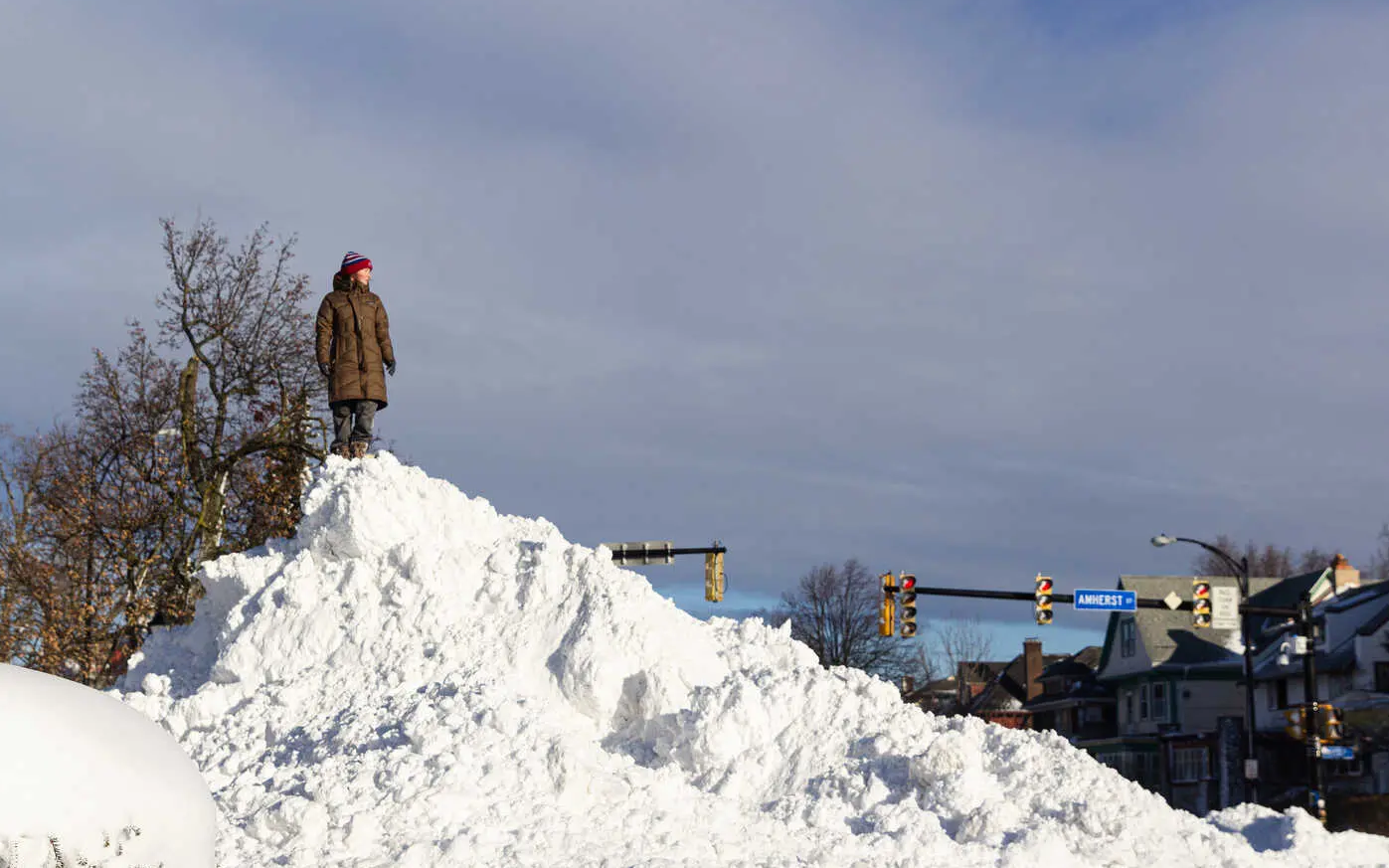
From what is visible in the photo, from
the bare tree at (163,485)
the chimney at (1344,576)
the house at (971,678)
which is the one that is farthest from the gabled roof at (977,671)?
the bare tree at (163,485)

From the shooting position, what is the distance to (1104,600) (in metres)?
28.0

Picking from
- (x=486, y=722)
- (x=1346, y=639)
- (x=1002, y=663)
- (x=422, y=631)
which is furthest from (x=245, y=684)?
(x=1002, y=663)

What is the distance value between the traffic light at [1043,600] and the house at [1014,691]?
34.4m

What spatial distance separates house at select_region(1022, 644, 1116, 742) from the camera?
51.6 metres

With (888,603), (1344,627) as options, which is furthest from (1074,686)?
(888,603)

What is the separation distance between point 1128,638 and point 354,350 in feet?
135

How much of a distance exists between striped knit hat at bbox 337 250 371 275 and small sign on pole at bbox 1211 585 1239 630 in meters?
19.8

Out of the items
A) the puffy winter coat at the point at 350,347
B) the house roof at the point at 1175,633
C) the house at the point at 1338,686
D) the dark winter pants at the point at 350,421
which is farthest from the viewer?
the house roof at the point at 1175,633

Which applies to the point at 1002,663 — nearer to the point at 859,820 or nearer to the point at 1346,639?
the point at 1346,639

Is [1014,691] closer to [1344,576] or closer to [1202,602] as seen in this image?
[1344,576]

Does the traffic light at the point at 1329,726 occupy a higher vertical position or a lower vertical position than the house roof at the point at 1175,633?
lower

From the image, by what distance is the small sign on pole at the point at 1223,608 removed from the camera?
27.8 meters

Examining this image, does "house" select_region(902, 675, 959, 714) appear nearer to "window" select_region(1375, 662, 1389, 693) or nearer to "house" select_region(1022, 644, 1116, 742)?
"house" select_region(1022, 644, 1116, 742)

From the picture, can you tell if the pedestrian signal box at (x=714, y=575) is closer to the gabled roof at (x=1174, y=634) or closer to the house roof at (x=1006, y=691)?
the gabled roof at (x=1174, y=634)
